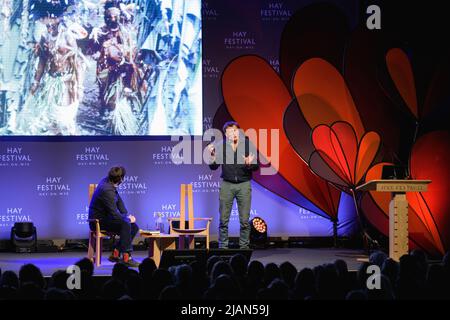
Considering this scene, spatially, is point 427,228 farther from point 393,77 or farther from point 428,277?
point 428,277

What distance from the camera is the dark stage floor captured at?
6.57 meters

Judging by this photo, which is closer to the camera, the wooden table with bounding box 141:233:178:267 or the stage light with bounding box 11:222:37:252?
the wooden table with bounding box 141:233:178:267

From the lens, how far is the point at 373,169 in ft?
26.9

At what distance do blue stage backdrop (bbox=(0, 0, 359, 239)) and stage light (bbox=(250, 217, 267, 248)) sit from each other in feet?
0.91

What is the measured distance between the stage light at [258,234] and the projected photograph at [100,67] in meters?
1.39

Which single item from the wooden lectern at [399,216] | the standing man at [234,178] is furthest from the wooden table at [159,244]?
the wooden lectern at [399,216]

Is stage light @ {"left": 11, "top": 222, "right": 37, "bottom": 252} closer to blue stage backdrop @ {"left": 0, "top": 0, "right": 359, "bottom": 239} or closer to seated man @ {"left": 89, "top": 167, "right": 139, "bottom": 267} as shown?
blue stage backdrop @ {"left": 0, "top": 0, "right": 359, "bottom": 239}

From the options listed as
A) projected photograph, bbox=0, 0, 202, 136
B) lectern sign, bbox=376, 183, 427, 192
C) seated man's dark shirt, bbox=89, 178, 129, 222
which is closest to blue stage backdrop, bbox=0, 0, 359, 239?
projected photograph, bbox=0, 0, 202, 136

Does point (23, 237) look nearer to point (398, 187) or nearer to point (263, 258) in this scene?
point (263, 258)

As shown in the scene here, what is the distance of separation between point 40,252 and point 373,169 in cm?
420

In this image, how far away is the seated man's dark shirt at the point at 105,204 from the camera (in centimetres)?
664
